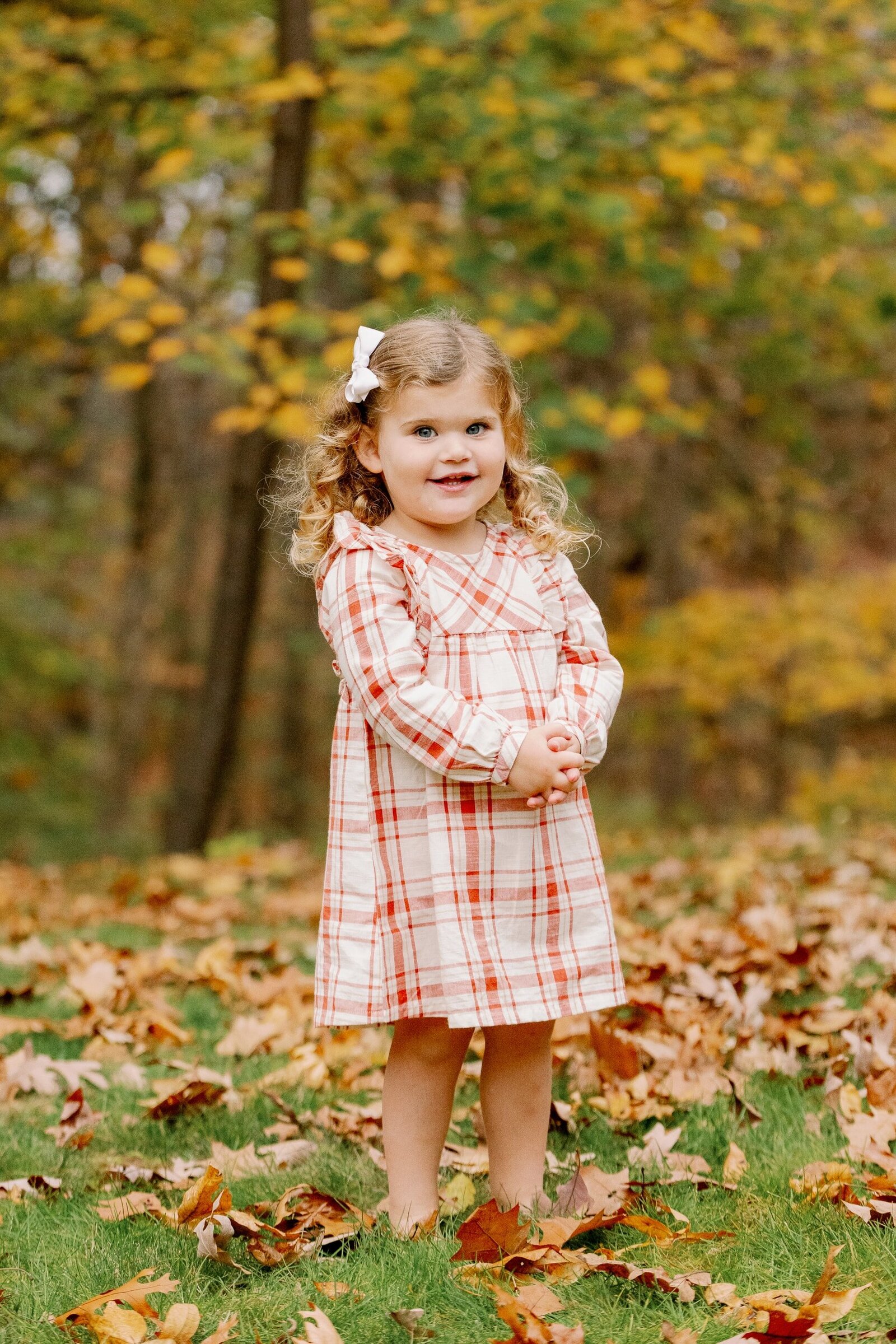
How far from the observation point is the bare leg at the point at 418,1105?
242 cm

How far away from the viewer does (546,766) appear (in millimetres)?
2238

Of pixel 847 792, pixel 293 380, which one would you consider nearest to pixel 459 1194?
pixel 293 380

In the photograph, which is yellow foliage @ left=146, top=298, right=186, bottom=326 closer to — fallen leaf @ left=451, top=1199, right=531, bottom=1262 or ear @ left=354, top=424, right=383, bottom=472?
ear @ left=354, top=424, right=383, bottom=472

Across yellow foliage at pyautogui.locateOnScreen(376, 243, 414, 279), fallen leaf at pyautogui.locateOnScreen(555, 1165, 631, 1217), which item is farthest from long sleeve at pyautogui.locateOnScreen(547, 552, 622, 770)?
yellow foliage at pyautogui.locateOnScreen(376, 243, 414, 279)

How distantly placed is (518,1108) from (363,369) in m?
1.38

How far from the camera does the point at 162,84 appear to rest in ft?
25.0

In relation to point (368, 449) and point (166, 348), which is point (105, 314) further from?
point (368, 449)

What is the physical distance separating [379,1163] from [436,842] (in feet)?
2.72

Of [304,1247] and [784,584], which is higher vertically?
[784,584]

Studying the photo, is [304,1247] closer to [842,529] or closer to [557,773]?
[557,773]

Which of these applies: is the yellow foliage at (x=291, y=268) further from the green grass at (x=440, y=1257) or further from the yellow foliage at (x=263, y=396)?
the green grass at (x=440, y=1257)

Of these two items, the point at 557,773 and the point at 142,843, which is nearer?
the point at 557,773

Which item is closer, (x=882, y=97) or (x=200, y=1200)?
(x=200, y=1200)

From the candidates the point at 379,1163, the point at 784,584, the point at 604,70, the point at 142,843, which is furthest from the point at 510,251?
the point at 142,843
